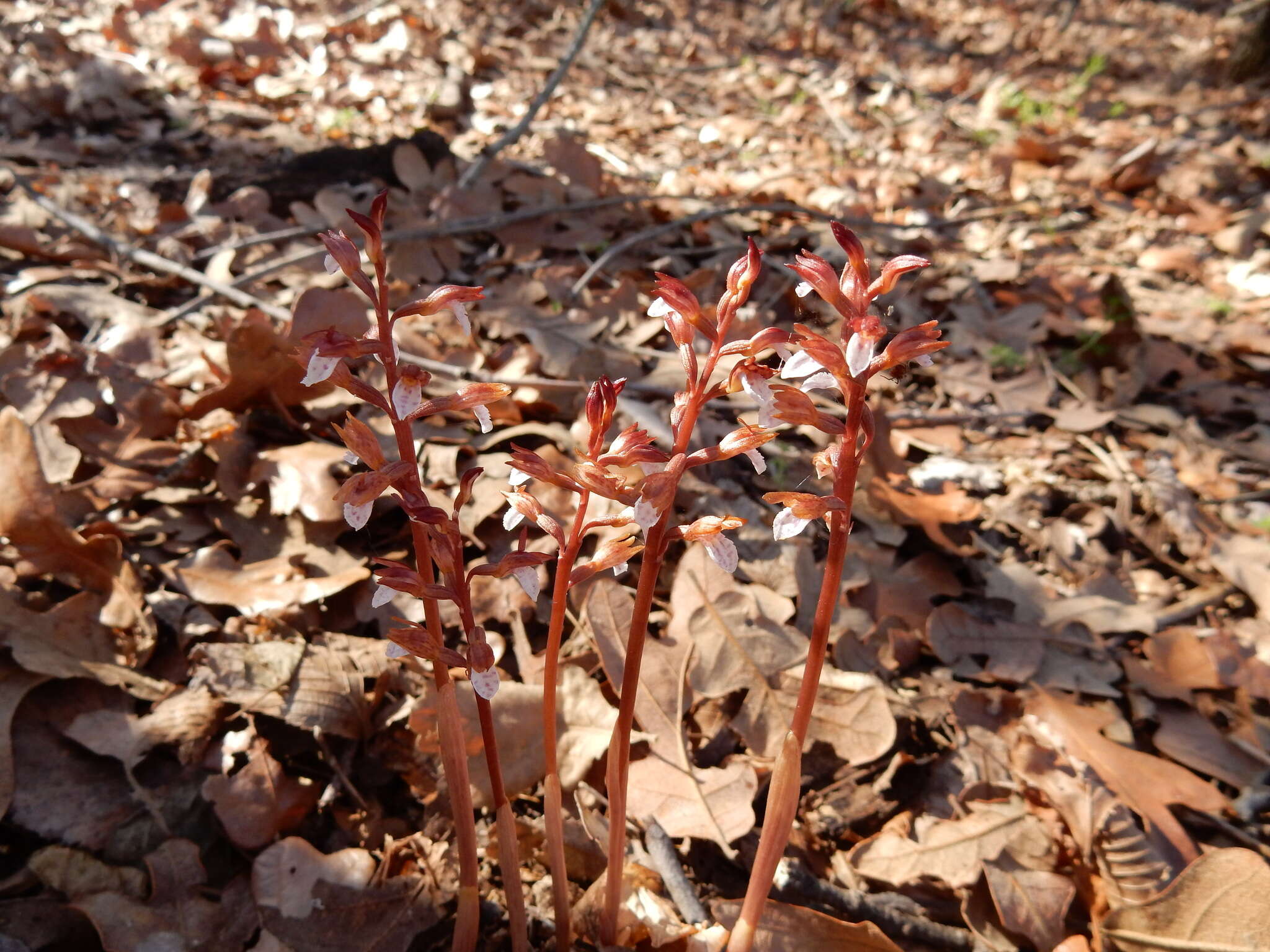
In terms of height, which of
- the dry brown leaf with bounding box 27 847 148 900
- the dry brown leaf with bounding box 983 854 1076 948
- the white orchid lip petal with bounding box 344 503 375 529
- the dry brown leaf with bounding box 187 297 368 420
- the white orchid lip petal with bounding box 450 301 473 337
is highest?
the white orchid lip petal with bounding box 450 301 473 337

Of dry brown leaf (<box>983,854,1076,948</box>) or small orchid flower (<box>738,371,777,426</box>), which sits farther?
dry brown leaf (<box>983,854,1076,948</box>)

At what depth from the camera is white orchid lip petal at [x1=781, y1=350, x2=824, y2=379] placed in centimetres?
84

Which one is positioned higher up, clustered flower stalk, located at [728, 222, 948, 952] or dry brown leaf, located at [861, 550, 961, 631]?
clustered flower stalk, located at [728, 222, 948, 952]

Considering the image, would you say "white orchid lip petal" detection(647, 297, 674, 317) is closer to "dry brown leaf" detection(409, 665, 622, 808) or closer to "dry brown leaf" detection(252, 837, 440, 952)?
"dry brown leaf" detection(409, 665, 622, 808)

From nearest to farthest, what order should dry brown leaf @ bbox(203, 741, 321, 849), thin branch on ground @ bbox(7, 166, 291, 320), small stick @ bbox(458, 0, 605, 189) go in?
dry brown leaf @ bbox(203, 741, 321, 849), thin branch on ground @ bbox(7, 166, 291, 320), small stick @ bbox(458, 0, 605, 189)

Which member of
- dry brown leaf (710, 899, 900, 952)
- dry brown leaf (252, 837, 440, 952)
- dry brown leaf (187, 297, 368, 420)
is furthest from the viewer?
dry brown leaf (187, 297, 368, 420)

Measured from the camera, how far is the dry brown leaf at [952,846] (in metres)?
1.42

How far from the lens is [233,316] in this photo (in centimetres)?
272

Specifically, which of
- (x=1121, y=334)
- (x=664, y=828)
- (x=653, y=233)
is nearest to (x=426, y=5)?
(x=653, y=233)

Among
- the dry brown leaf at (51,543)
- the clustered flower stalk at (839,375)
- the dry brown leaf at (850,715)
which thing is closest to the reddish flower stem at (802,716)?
the clustered flower stalk at (839,375)

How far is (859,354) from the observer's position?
797mm

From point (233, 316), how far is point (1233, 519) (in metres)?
3.25

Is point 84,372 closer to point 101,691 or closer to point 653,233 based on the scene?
point 101,691

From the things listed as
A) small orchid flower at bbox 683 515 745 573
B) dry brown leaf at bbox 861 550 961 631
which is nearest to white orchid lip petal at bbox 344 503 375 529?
small orchid flower at bbox 683 515 745 573
